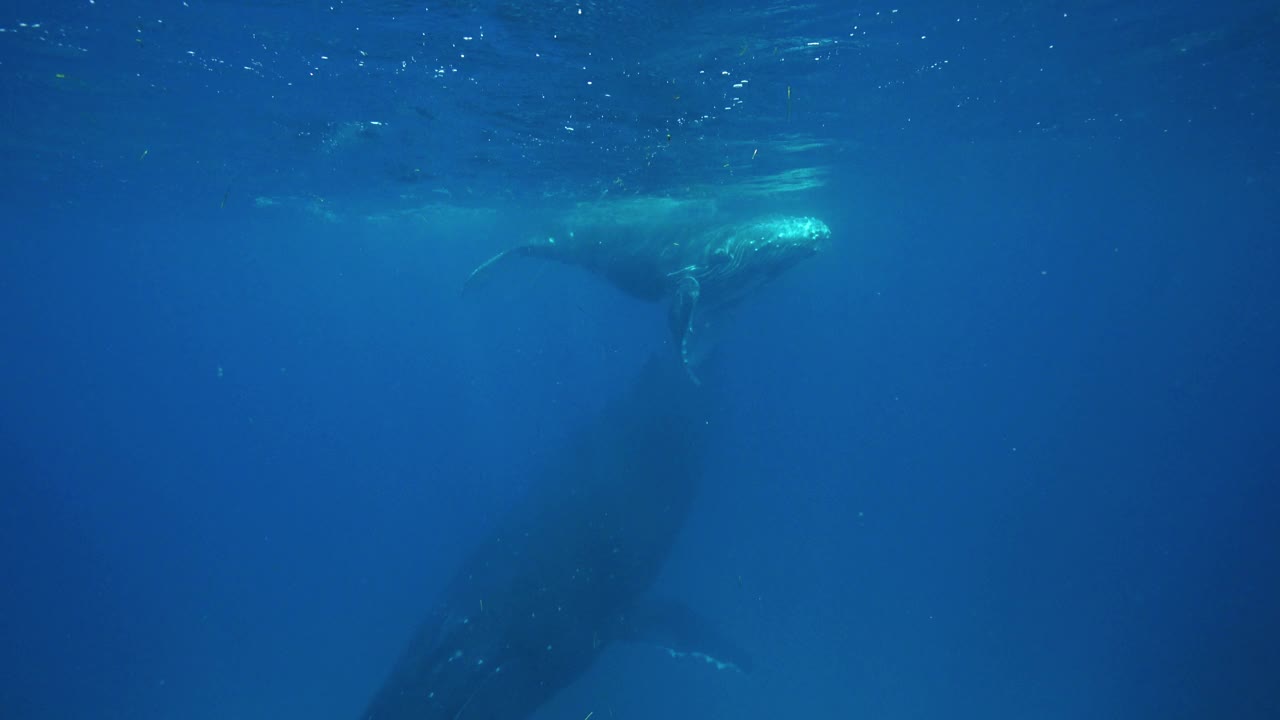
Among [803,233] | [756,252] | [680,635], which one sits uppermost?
[803,233]

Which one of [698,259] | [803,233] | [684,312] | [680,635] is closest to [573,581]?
[680,635]

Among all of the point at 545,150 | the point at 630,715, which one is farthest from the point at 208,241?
the point at 630,715

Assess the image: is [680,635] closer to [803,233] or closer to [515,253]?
[803,233]

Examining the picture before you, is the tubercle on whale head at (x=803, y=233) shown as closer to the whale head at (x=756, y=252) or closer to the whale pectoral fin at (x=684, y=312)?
the whale head at (x=756, y=252)

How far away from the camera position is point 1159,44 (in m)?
13.3

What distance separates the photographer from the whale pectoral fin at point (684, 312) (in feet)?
41.1

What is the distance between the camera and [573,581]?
31.6ft

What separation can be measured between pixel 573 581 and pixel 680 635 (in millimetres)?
2893

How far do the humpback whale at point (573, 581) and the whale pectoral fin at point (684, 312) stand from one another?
3.88ft

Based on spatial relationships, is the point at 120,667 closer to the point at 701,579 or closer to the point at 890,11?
the point at 701,579

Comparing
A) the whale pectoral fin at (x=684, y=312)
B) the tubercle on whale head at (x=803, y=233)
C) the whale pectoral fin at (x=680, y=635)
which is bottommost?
the whale pectoral fin at (x=680, y=635)

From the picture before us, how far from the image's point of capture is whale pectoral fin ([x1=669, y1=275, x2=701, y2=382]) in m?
12.5

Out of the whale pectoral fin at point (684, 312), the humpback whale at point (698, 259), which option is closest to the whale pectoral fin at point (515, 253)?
the humpback whale at point (698, 259)

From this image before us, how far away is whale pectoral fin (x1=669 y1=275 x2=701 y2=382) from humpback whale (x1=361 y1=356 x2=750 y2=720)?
1181mm
